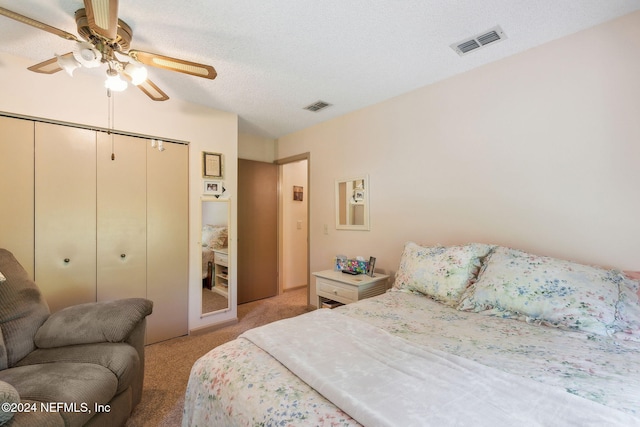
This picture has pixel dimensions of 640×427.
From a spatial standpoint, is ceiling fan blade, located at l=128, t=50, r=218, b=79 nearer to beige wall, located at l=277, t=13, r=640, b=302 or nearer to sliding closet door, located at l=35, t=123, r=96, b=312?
sliding closet door, located at l=35, t=123, r=96, b=312

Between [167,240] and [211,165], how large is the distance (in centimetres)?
91

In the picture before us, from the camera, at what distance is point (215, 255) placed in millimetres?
3078

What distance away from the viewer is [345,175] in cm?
324

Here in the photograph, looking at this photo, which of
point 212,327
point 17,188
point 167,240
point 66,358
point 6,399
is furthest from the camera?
point 212,327

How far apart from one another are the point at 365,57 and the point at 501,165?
1.32 meters

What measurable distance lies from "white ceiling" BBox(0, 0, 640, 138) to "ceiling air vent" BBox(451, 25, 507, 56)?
0.04m

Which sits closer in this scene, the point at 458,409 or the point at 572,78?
the point at 458,409

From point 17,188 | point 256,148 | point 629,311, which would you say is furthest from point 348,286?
point 17,188

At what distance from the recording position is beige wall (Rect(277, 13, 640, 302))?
5.41 ft

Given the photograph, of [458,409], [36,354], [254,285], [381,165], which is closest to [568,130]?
[381,165]

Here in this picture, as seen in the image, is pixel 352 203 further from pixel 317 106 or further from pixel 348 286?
pixel 317 106

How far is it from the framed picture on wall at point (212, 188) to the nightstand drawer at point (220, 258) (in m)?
0.68

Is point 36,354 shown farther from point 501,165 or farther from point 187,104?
point 501,165

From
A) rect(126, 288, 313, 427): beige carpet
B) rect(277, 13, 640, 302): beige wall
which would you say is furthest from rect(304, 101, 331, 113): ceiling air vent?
rect(126, 288, 313, 427): beige carpet
